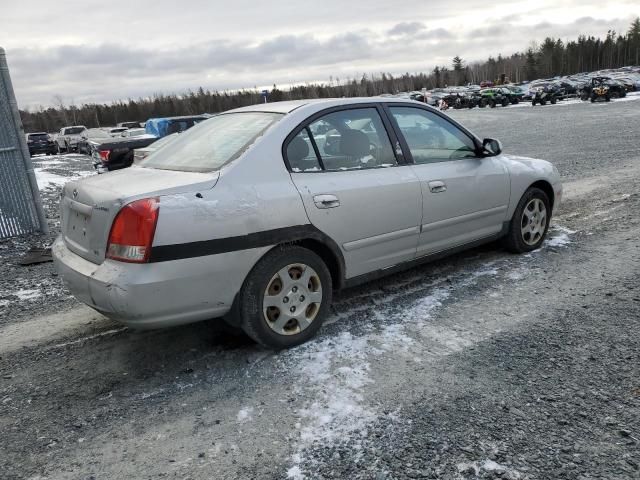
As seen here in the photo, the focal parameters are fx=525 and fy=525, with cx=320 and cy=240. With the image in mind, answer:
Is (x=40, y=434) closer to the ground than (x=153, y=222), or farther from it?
closer to the ground

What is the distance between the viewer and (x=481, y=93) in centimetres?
4681

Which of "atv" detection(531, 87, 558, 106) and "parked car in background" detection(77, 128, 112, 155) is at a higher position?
"parked car in background" detection(77, 128, 112, 155)

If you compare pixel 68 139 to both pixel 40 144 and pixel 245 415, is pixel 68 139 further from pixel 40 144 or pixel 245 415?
pixel 245 415

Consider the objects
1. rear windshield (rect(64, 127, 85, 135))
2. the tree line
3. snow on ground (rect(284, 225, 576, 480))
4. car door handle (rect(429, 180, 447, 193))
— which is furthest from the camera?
the tree line

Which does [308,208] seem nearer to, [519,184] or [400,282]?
[400,282]

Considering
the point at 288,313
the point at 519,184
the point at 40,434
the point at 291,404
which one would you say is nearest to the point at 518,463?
the point at 291,404

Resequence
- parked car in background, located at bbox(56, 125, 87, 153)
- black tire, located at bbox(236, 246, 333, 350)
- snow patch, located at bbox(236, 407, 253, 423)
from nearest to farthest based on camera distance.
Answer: snow patch, located at bbox(236, 407, 253, 423) → black tire, located at bbox(236, 246, 333, 350) → parked car in background, located at bbox(56, 125, 87, 153)

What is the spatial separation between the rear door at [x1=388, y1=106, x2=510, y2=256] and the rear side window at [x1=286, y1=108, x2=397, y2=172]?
23cm

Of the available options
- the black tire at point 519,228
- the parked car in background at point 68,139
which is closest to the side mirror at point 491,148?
the black tire at point 519,228

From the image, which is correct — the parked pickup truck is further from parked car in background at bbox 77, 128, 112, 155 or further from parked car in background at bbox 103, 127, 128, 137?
parked car in background at bbox 77, 128, 112, 155

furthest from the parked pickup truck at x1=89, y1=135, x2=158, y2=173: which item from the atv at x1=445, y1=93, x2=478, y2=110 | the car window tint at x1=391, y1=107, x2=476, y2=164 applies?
the atv at x1=445, y1=93, x2=478, y2=110

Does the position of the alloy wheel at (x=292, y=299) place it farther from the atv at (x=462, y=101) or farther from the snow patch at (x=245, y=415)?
the atv at (x=462, y=101)

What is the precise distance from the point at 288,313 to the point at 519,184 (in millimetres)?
2785

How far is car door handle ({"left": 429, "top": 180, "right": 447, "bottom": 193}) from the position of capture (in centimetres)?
420
